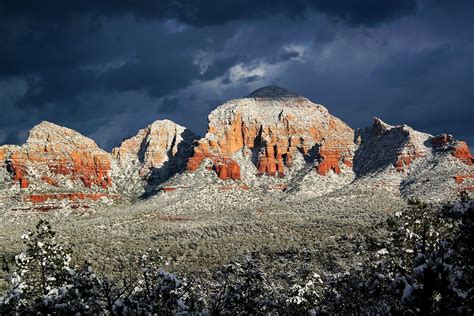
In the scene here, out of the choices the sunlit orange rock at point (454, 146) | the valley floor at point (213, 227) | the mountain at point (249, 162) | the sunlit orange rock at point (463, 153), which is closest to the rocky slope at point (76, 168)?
the mountain at point (249, 162)

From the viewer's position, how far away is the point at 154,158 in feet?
618

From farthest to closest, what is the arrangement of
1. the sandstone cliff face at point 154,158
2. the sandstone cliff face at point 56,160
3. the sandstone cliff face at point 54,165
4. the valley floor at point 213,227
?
the sandstone cliff face at point 154,158 → the sandstone cliff face at point 56,160 → the sandstone cliff face at point 54,165 → the valley floor at point 213,227

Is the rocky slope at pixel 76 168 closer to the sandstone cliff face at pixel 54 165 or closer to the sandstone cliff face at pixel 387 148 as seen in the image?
the sandstone cliff face at pixel 54 165

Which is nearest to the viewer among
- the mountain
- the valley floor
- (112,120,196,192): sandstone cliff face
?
the valley floor

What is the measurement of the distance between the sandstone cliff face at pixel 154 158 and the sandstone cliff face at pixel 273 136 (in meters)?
14.9

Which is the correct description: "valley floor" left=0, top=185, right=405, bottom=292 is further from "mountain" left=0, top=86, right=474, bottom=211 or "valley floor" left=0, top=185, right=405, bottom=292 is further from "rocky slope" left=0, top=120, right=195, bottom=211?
"rocky slope" left=0, top=120, right=195, bottom=211

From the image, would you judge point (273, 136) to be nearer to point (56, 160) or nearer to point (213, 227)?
point (56, 160)

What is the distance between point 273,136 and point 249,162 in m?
13.1

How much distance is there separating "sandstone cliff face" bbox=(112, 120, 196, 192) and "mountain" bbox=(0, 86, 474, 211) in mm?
373

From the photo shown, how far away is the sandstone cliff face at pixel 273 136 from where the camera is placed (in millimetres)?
165000

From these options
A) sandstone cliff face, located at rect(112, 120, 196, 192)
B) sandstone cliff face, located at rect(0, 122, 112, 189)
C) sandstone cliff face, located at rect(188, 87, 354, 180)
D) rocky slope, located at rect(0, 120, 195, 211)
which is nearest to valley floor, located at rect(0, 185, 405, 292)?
rocky slope, located at rect(0, 120, 195, 211)

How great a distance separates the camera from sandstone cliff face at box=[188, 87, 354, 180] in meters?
165

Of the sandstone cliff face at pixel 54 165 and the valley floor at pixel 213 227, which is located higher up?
the sandstone cliff face at pixel 54 165

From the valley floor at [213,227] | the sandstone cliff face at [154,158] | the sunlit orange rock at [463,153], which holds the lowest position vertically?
the valley floor at [213,227]
